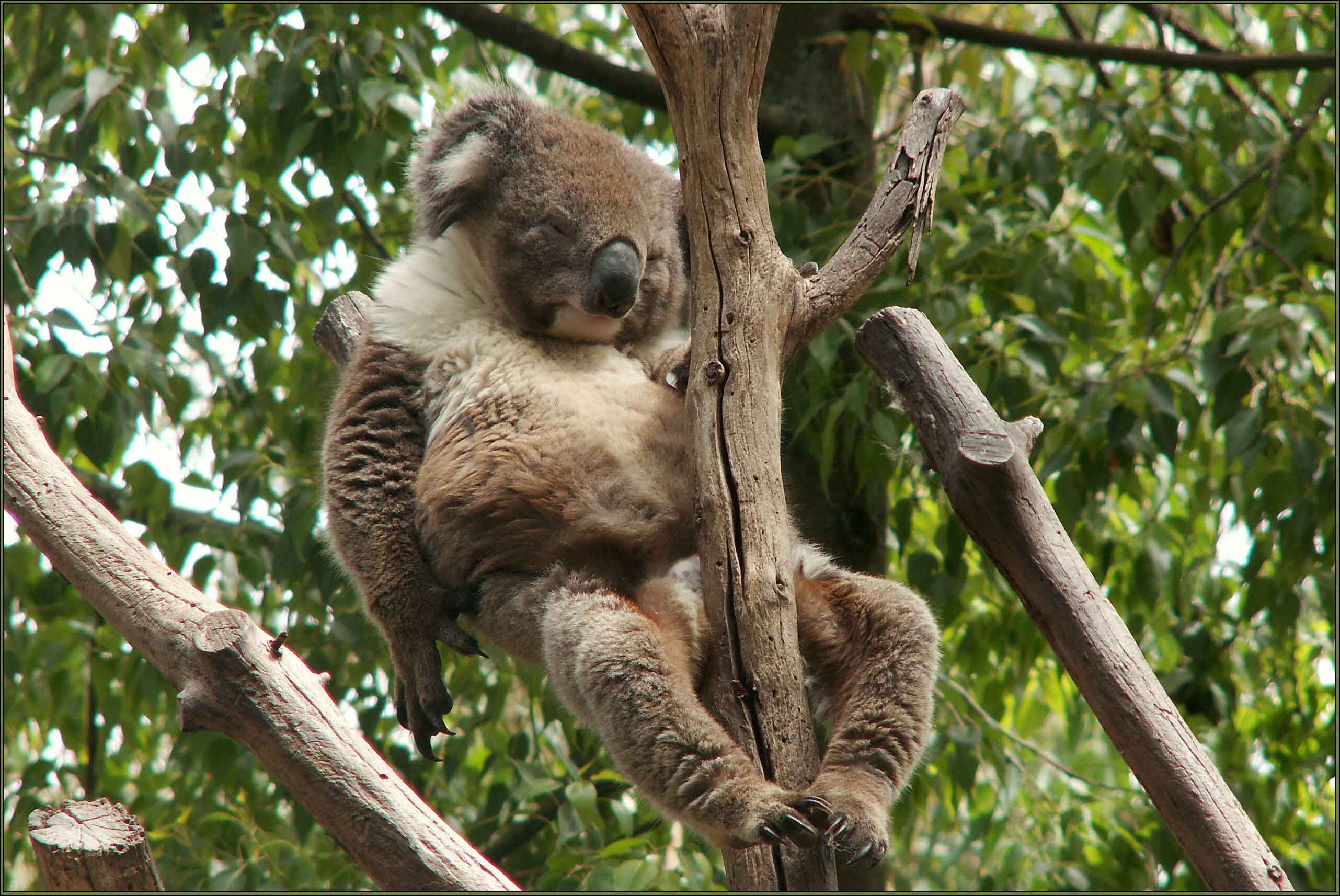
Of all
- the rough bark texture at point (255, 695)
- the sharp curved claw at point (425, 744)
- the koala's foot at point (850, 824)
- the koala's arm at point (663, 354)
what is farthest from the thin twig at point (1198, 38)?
the rough bark texture at point (255, 695)

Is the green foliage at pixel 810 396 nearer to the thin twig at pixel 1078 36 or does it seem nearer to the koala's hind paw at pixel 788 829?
the thin twig at pixel 1078 36

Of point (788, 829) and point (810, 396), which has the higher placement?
point (810, 396)

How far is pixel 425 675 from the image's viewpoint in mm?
2045

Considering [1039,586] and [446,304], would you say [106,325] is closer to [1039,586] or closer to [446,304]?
[446,304]

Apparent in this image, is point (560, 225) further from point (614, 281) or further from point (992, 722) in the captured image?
point (992, 722)

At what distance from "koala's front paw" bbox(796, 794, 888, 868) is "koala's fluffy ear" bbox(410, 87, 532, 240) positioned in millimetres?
1348

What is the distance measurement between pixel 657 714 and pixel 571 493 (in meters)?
0.47

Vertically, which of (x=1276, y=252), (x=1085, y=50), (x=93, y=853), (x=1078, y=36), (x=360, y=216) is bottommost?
(x=93, y=853)

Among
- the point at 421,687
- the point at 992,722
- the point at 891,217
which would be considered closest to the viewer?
the point at 891,217

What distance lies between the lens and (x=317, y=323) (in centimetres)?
266

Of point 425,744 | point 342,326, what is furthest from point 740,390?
point 342,326

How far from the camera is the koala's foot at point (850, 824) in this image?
1645 millimetres

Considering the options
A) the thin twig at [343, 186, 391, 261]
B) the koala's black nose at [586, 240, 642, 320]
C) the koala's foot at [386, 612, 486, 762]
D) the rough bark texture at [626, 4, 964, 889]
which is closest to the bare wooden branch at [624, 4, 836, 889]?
the rough bark texture at [626, 4, 964, 889]

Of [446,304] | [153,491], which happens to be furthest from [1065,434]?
[153,491]
